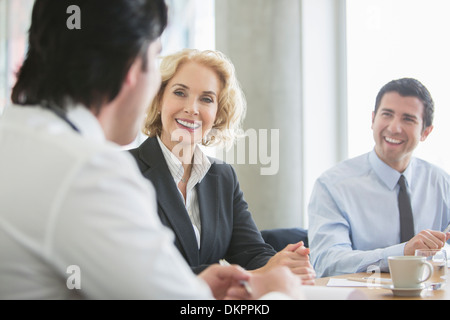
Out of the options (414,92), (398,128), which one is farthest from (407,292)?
(414,92)

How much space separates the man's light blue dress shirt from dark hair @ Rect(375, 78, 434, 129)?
263 mm

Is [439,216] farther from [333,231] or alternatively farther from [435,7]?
[435,7]

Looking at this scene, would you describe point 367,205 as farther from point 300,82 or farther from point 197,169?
point 300,82

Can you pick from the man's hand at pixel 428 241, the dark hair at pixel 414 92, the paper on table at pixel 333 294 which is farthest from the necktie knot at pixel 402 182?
the paper on table at pixel 333 294

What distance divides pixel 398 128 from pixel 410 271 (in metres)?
1.51

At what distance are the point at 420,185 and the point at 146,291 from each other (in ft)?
7.73

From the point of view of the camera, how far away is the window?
3.59 meters

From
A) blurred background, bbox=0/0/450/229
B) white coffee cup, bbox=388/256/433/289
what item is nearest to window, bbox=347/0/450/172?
blurred background, bbox=0/0/450/229

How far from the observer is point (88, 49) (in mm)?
1023

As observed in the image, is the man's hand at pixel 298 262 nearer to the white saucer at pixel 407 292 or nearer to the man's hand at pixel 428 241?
the white saucer at pixel 407 292

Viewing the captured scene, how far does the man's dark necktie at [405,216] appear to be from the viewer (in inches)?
106

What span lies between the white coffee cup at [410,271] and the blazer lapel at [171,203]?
0.94m

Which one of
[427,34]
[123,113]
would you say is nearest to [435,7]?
[427,34]

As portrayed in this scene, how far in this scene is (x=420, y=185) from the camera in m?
2.89
